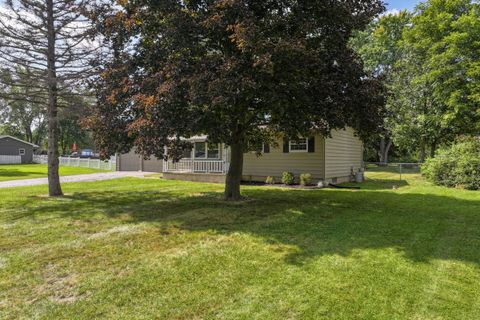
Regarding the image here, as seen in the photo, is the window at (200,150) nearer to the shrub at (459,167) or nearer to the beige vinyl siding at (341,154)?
the beige vinyl siding at (341,154)

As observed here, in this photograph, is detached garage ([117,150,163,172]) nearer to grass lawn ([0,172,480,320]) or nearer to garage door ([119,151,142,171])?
garage door ([119,151,142,171])

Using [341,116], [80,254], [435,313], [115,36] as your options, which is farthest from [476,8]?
[80,254]

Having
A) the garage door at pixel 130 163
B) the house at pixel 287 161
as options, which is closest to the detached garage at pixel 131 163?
the garage door at pixel 130 163

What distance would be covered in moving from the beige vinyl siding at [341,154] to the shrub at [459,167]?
3.60 meters

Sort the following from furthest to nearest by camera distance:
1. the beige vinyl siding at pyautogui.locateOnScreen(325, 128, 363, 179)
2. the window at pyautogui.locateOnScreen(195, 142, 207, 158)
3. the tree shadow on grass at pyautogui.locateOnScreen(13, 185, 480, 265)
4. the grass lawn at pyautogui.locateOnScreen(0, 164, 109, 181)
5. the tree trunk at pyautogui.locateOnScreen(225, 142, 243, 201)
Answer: the window at pyautogui.locateOnScreen(195, 142, 207, 158), the grass lawn at pyautogui.locateOnScreen(0, 164, 109, 181), the beige vinyl siding at pyautogui.locateOnScreen(325, 128, 363, 179), the tree trunk at pyautogui.locateOnScreen(225, 142, 243, 201), the tree shadow on grass at pyautogui.locateOnScreen(13, 185, 480, 265)

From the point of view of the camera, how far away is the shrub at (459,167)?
13.3 m

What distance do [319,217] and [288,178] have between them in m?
6.87

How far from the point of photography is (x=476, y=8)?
21375 mm

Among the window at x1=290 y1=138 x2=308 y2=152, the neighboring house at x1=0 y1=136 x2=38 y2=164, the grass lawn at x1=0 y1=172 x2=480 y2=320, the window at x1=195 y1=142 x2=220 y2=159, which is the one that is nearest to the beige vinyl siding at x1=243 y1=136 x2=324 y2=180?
the window at x1=290 y1=138 x2=308 y2=152

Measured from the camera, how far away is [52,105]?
10.9m

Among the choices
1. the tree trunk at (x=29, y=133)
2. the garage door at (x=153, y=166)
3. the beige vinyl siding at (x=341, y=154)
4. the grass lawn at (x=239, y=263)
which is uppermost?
the tree trunk at (x=29, y=133)

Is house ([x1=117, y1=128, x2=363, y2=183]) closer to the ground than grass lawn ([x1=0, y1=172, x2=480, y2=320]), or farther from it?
farther from it

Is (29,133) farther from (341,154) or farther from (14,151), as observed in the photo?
(341,154)

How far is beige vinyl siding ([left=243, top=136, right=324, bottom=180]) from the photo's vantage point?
14.5 metres
